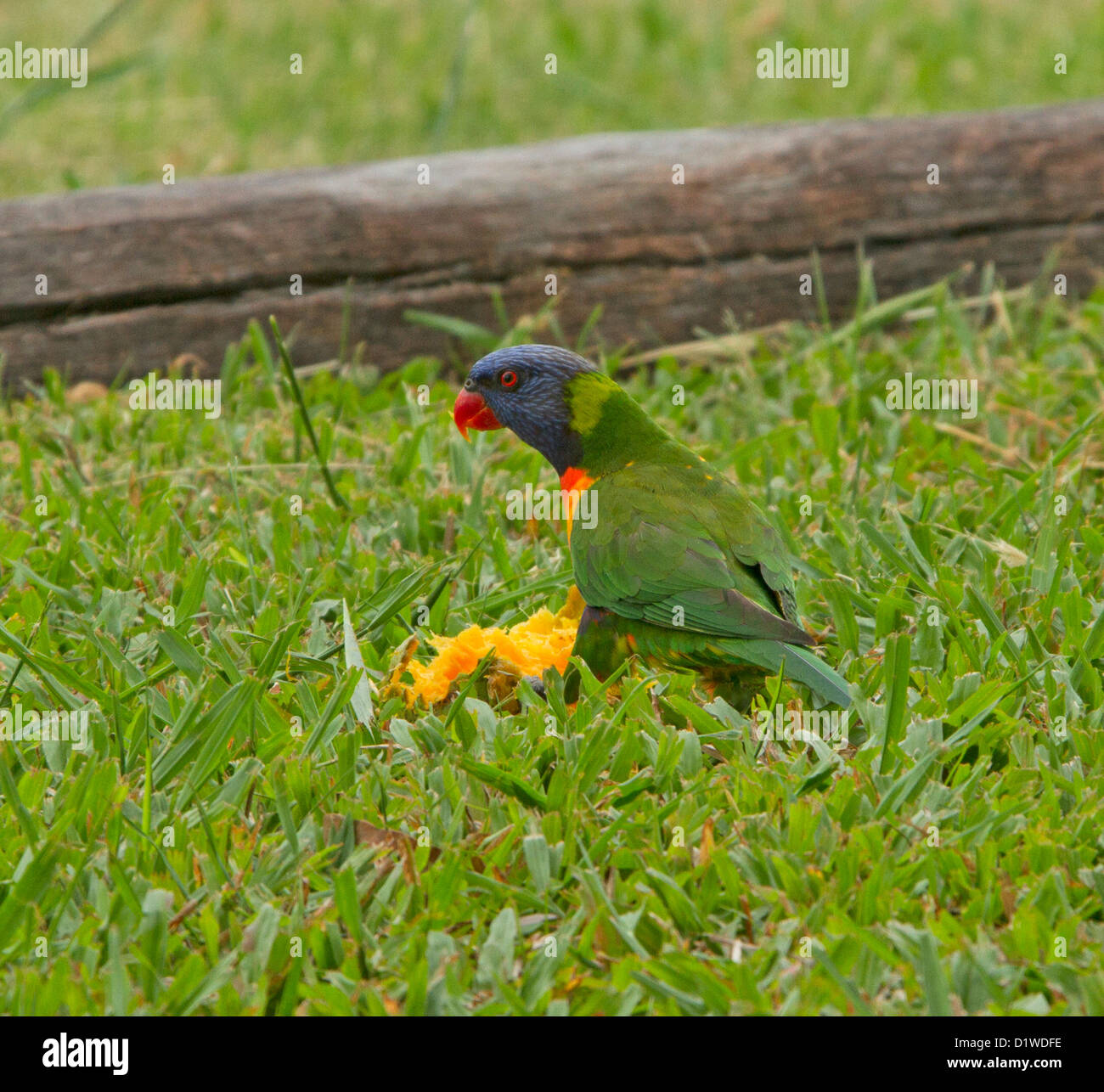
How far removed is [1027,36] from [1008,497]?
186 inches

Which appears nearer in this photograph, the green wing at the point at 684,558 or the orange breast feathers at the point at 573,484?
the green wing at the point at 684,558

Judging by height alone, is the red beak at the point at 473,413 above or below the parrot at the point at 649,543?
above

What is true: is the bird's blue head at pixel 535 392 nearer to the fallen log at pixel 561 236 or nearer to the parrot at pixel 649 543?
the parrot at pixel 649 543

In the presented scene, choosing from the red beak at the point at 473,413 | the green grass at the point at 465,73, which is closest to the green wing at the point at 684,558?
the red beak at the point at 473,413

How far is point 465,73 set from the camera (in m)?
6.71

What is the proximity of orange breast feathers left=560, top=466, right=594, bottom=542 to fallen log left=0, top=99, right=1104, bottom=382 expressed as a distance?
164cm

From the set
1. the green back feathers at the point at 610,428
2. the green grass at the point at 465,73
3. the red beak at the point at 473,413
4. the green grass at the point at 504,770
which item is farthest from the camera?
the green grass at the point at 465,73

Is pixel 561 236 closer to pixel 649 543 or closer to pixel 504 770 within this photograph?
pixel 649 543

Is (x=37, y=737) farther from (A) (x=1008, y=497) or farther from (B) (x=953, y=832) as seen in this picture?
(A) (x=1008, y=497)

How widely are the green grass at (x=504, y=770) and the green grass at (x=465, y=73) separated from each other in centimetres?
251

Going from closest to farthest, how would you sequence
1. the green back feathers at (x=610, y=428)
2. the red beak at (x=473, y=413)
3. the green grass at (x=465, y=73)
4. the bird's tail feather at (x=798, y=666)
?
the bird's tail feather at (x=798, y=666) → the green back feathers at (x=610, y=428) → the red beak at (x=473, y=413) → the green grass at (x=465, y=73)

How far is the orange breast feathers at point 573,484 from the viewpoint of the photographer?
9.62ft

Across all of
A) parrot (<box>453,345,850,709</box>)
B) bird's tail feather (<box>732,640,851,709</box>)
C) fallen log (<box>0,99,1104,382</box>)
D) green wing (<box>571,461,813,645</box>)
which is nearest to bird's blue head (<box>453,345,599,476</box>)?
parrot (<box>453,345,850,709</box>)

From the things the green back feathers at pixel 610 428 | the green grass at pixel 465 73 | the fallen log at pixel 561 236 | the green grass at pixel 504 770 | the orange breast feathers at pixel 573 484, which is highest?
the green grass at pixel 465 73
